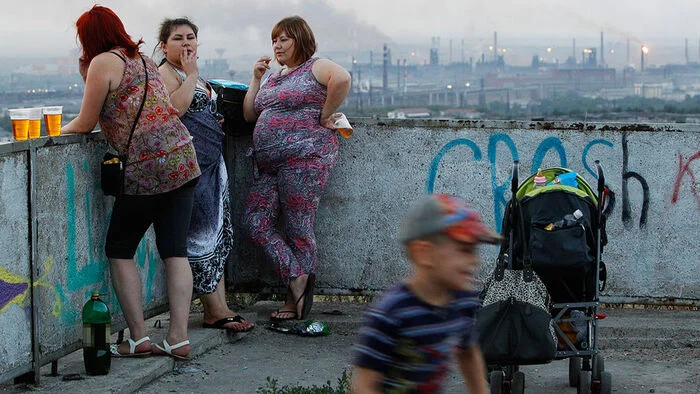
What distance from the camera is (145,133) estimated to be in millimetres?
5996

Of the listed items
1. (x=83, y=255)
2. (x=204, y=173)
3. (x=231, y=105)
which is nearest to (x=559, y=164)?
(x=231, y=105)

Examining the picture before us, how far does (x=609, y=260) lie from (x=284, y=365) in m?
2.67

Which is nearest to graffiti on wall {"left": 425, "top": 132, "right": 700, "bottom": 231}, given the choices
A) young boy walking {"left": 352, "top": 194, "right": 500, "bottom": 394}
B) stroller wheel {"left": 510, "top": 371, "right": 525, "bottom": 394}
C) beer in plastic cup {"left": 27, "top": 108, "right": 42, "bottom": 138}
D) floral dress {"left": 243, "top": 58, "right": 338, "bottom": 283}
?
floral dress {"left": 243, "top": 58, "right": 338, "bottom": 283}

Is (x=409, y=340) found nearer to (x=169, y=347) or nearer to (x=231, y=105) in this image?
(x=169, y=347)

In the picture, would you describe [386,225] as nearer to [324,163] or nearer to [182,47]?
[324,163]

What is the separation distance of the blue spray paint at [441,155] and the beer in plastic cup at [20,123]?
3.28 metres

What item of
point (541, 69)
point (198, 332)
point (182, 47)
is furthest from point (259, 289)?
point (541, 69)

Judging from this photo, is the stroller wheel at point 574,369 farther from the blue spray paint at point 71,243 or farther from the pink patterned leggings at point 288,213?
the blue spray paint at point 71,243

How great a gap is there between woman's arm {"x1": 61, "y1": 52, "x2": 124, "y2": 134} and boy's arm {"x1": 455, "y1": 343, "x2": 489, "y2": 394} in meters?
3.08

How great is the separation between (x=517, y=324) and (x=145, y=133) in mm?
2255

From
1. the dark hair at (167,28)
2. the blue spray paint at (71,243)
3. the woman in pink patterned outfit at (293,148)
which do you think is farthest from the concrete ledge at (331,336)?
the dark hair at (167,28)

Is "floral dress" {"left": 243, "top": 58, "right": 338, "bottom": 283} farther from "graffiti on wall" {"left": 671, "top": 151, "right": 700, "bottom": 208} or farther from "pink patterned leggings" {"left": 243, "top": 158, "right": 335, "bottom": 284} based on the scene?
"graffiti on wall" {"left": 671, "top": 151, "right": 700, "bottom": 208}

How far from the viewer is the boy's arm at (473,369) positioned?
3.45 metres

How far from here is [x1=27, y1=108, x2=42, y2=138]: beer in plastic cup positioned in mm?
5699
